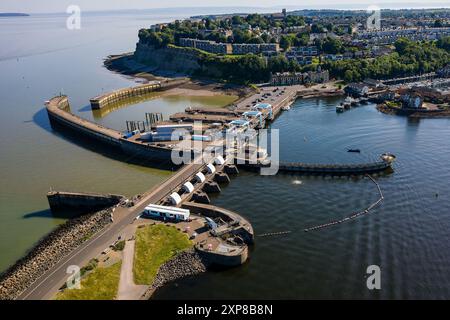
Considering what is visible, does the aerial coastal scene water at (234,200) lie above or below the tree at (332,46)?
below

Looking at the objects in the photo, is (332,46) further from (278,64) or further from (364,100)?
(364,100)

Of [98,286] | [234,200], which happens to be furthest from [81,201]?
[234,200]

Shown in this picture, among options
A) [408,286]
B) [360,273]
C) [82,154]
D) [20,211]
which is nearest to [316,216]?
[360,273]

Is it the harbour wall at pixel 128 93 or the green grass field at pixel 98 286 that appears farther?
the harbour wall at pixel 128 93

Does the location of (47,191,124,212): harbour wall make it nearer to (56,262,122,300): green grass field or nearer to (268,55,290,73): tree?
(56,262,122,300): green grass field

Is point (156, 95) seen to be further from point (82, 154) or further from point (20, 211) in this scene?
point (20, 211)

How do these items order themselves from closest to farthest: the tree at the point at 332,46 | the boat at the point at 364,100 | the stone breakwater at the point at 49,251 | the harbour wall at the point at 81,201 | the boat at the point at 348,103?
1. the stone breakwater at the point at 49,251
2. the harbour wall at the point at 81,201
3. the boat at the point at 348,103
4. the boat at the point at 364,100
5. the tree at the point at 332,46

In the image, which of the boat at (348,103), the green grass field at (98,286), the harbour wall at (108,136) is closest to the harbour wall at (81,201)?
the green grass field at (98,286)

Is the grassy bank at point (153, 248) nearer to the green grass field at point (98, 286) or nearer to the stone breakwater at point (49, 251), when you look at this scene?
the green grass field at point (98, 286)
